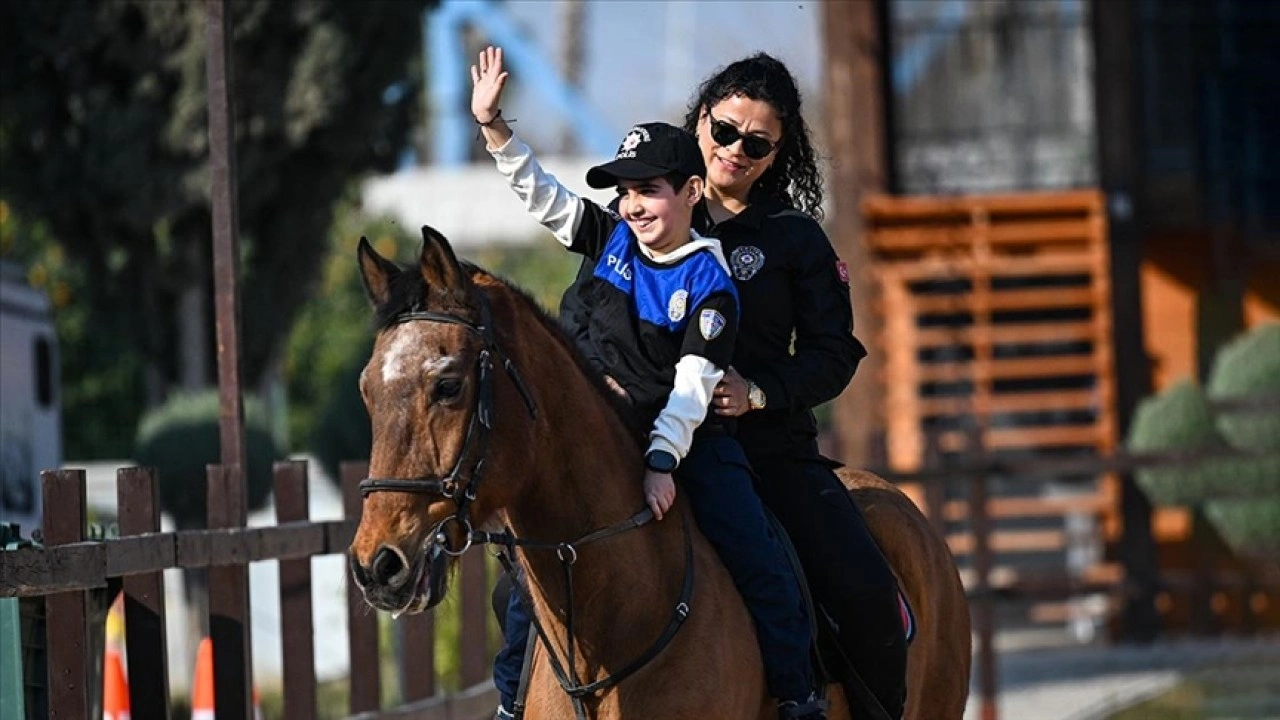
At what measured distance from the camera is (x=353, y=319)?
33.5 metres

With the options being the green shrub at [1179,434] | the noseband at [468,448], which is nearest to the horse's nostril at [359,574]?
the noseband at [468,448]

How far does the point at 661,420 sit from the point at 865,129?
50.0 ft

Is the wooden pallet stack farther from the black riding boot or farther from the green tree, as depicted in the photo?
the black riding boot

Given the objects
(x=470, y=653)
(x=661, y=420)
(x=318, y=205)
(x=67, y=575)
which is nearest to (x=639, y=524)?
(x=661, y=420)

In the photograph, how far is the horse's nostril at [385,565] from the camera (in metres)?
4.70

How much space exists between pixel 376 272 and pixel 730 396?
1.09m

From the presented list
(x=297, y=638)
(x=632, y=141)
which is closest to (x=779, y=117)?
(x=632, y=141)

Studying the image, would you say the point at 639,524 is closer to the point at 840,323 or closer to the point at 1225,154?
the point at 840,323

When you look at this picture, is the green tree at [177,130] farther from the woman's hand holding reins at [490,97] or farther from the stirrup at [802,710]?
the stirrup at [802,710]

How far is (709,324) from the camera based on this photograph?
5.54m

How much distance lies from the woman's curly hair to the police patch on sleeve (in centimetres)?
79

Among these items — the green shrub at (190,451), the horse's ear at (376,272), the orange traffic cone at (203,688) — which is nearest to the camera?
the horse's ear at (376,272)

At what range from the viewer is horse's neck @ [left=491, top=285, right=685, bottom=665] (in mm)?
5367

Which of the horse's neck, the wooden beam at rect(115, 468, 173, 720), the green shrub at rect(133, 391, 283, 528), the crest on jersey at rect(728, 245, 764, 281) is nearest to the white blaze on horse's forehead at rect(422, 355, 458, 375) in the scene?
the horse's neck
